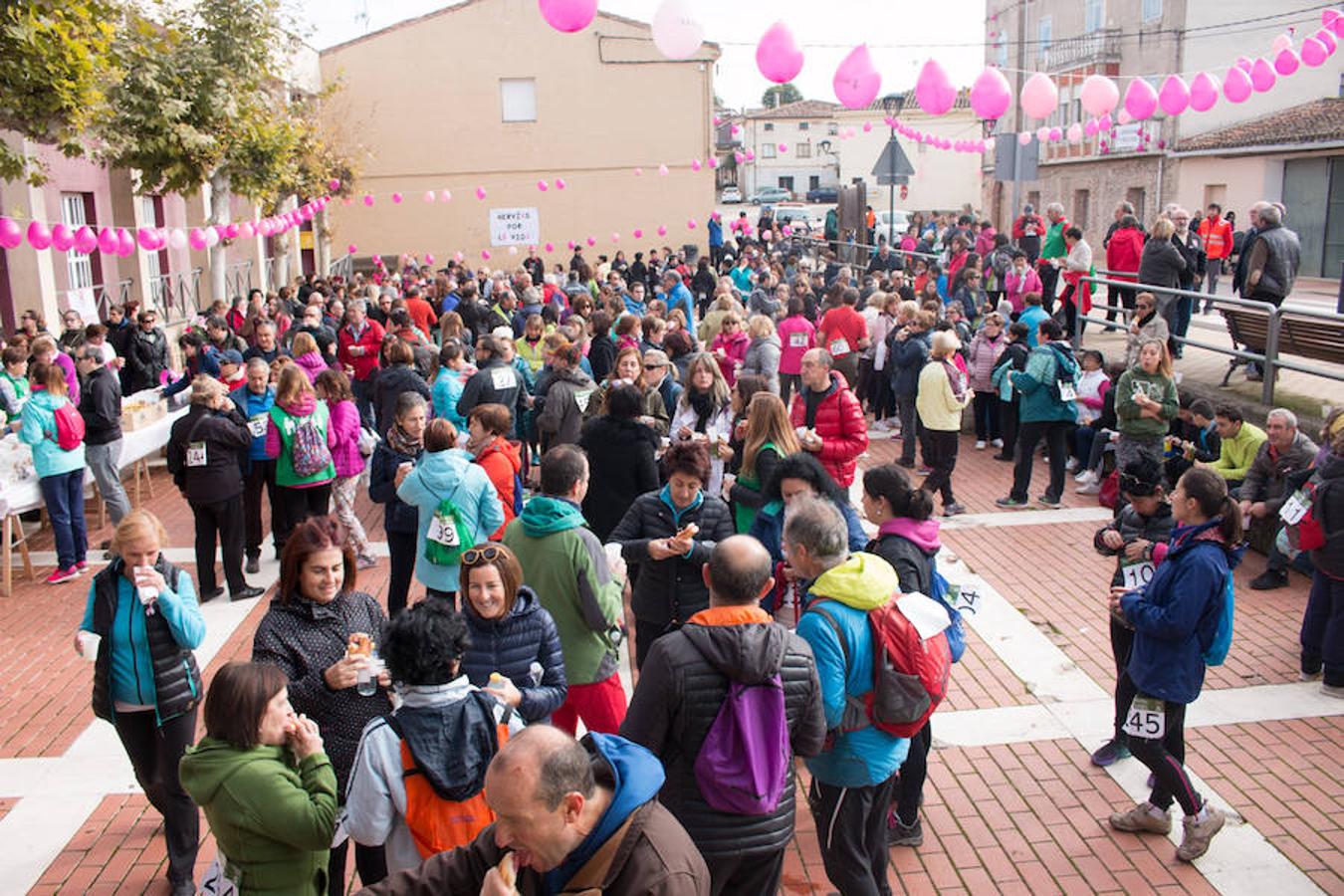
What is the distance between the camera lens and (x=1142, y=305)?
1182 centimetres

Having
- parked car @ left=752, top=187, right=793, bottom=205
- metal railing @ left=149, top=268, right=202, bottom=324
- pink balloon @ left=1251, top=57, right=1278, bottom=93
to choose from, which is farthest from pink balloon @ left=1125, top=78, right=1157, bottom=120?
parked car @ left=752, top=187, right=793, bottom=205

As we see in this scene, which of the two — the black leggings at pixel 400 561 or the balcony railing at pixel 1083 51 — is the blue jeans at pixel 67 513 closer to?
the black leggings at pixel 400 561

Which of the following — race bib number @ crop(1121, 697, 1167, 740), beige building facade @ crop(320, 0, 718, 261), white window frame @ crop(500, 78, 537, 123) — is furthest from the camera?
white window frame @ crop(500, 78, 537, 123)

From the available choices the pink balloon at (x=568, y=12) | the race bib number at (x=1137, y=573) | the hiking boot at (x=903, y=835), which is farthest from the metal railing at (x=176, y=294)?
the race bib number at (x=1137, y=573)

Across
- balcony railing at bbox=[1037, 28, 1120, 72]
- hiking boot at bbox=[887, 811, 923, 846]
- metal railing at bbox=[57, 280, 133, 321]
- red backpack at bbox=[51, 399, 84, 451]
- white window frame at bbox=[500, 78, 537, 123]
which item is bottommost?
hiking boot at bbox=[887, 811, 923, 846]

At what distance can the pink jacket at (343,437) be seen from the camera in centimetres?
830

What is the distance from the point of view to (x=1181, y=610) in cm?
464

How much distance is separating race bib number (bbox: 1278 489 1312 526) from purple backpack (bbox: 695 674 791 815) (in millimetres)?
4613

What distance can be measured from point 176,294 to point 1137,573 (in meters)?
21.9

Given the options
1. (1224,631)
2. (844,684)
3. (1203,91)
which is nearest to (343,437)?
(844,684)

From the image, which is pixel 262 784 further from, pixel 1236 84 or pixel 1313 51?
pixel 1236 84

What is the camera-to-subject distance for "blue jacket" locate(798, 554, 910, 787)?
12.6 feet

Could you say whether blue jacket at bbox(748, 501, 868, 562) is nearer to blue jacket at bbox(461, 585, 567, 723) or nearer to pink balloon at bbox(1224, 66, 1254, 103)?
blue jacket at bbox(461, 585, 567, 723)

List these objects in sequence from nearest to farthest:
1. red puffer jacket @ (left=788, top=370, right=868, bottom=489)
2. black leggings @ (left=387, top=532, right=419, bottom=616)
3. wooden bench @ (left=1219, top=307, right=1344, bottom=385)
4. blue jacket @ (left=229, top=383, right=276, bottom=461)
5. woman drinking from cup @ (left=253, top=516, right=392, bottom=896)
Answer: woman drinking from cup @ (left=253, top=516, right=392, bottom=896)
black leggings @ (left=387, top=532, right=419, bottom=616)
red puffer jacket @ (left=788, top=370, right=868, bottom=489)
blue jacket @ (left=229, top=383, right=276, bottom=461)
wooden bench @ (left=1219, top=307, right=1344, bottom=385)
